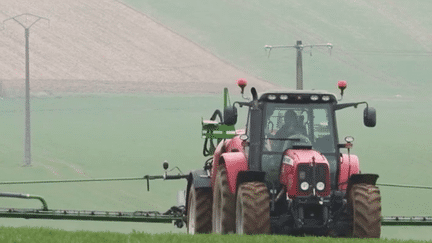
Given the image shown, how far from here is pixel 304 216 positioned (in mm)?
12758

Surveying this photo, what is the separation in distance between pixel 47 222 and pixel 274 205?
29590 millimetres

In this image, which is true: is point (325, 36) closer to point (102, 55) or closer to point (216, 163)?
point (102, 55)

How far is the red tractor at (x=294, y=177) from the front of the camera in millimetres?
12555

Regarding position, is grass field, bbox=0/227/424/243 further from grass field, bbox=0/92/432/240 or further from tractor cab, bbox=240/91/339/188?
grass field, bbox=0/92/432/240

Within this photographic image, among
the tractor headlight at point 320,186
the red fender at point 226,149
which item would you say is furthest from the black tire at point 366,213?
the red fender at point 226,149

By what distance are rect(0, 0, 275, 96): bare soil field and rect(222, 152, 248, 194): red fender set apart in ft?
277

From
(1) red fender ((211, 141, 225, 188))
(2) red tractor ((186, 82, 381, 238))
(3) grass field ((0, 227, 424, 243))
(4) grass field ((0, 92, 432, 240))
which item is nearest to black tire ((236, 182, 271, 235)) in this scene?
(2) red tractor ((186, 82, 381, 238))

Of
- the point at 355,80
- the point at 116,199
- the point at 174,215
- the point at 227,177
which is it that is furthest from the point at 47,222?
the point at 355,80

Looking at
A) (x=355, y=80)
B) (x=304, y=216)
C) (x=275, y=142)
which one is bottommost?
(x=304, y=216)

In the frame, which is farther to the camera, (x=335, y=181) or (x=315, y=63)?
(x=315, y=63)

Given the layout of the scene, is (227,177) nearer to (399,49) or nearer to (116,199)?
(116,199)

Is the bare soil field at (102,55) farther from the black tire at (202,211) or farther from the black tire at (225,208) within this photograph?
the black tire at (225,208)

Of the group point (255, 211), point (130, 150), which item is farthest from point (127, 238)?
point (130, 150)

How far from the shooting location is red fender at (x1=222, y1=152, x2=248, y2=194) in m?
13.4
